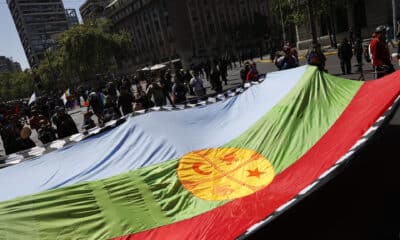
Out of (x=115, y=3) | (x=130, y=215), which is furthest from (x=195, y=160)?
(x=115, y=3)

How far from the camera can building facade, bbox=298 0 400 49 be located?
33.3m

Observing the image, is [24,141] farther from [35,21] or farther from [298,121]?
[35,21]

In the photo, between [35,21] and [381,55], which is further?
[35,21]

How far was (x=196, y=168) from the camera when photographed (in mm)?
5035

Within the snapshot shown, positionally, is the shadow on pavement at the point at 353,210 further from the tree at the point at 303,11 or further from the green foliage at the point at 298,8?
the green foliage at the point at 298,8

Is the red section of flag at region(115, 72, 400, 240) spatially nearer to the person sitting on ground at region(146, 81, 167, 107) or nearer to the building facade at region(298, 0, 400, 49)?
the person sitting on ground at region(146, 81, 167, 107)

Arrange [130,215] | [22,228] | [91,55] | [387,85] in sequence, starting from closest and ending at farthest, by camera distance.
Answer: [22,228] → [130,215] → [387,85] → [91,55]

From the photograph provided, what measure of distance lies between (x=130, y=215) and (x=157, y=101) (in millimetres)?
9209

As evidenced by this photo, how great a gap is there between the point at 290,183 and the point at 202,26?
287ft

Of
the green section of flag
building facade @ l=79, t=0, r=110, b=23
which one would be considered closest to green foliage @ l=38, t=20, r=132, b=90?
the green section of flag

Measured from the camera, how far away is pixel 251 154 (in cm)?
524

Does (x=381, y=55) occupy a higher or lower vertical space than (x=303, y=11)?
lower

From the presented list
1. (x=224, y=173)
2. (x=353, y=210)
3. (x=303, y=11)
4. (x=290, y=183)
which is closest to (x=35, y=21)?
(x=303, y=11)

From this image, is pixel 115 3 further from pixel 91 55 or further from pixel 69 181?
pixel 69 181
